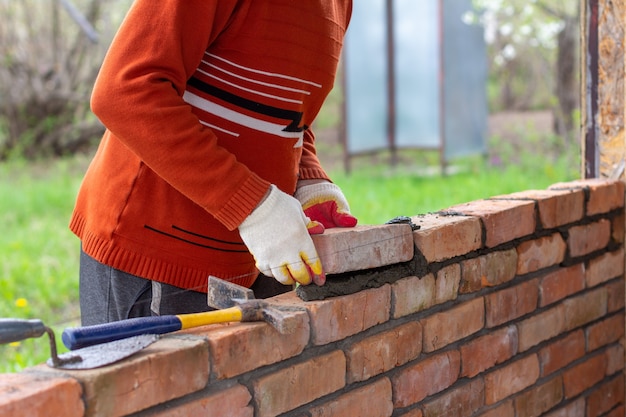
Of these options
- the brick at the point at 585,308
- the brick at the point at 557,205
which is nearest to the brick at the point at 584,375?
the brick at the point at 585,308

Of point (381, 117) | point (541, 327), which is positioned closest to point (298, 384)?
point (541, 327)

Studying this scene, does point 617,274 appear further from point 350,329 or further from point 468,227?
point 350,329

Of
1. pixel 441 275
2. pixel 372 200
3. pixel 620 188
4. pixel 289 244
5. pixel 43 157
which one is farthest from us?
pixel 43 157

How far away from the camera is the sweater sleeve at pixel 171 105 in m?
1.39

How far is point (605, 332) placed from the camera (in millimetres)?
2500

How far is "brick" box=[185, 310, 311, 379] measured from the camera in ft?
4.49

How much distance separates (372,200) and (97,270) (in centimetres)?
353

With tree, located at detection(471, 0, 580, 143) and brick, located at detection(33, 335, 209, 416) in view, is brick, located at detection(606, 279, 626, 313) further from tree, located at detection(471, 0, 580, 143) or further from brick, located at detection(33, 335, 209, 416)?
tree, located at detection(471, 0, 580, 143)

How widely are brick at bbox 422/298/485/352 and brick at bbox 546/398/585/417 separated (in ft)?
1.58

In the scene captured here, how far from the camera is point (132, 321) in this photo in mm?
1354

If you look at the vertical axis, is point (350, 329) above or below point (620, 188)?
below

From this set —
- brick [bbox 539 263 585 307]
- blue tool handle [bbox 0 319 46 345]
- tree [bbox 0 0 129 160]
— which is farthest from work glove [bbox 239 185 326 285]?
tree [bbox 0 0 129 160]

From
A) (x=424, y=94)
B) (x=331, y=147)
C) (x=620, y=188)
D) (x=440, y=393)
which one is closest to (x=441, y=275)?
(x=440, y=393)

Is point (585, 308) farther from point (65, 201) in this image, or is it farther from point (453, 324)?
point (65, 201)
